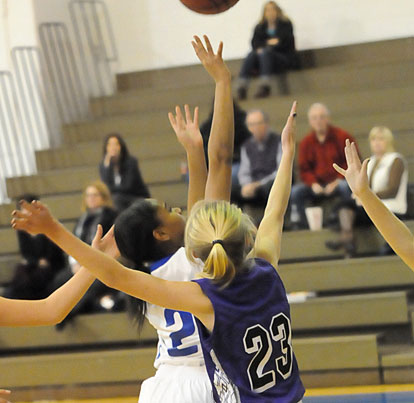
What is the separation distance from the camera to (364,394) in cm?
513

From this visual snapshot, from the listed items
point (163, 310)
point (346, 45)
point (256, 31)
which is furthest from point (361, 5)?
point (163, 310)

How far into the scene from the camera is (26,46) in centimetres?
884

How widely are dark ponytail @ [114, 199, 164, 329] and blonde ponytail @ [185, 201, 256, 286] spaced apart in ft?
0.80

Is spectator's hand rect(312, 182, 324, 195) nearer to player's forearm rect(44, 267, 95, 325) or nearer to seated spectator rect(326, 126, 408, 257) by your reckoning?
seated spectator rect(326, 126, 408, 257)

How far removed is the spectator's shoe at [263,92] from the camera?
8.02m

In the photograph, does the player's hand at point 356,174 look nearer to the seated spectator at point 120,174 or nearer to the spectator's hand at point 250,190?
the spectator's hand at point 250,190

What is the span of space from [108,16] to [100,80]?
2.71 ft

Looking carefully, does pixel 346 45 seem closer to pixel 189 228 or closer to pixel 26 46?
pixel 26 46

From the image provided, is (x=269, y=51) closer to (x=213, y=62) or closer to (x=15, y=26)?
(x=15, y=26)

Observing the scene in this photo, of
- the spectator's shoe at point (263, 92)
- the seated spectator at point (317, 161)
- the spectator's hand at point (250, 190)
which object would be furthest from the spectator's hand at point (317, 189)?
the spectator's shoe at point (263, 92)

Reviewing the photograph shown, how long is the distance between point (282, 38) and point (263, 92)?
573mm

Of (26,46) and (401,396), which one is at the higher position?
(26,46)

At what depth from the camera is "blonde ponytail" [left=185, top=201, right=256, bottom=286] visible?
2160mm

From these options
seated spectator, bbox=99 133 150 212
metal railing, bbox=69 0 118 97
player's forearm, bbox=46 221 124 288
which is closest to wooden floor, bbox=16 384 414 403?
seated spectator, bbox=99 133 150 212
